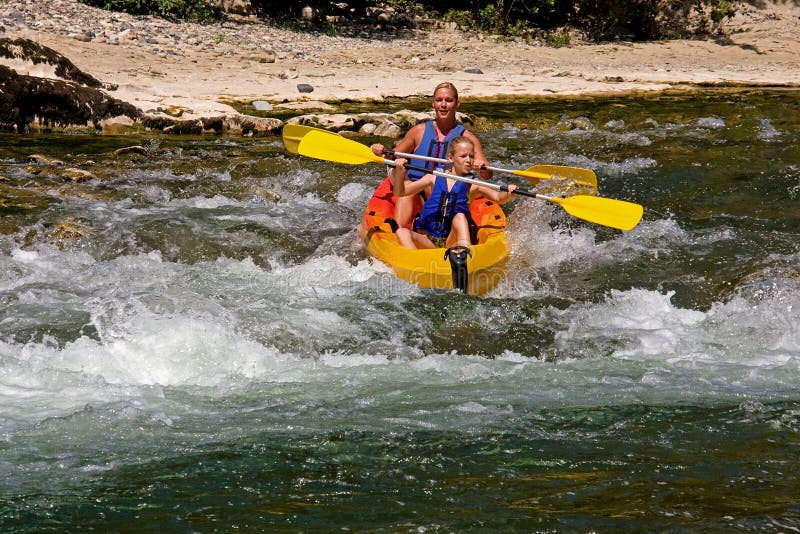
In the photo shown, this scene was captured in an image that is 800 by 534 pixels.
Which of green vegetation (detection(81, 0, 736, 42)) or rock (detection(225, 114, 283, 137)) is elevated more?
green vegetation (detection(81, 0, 736, 42))

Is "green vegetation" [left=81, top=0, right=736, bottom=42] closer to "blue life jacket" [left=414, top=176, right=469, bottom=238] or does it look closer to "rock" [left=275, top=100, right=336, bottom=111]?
"rock" [left=275, top=100, right=336, bottom=111]

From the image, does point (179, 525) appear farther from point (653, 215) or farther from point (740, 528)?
point (653, 215)

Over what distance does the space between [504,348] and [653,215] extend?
278cm

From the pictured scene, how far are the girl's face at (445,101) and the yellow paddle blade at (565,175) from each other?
0.66 m

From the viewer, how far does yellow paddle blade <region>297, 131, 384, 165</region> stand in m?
6.75

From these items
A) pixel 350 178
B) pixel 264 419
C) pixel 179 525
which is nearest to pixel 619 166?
pixel 350 178

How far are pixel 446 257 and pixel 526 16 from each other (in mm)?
12245

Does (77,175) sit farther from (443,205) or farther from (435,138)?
(443,205)

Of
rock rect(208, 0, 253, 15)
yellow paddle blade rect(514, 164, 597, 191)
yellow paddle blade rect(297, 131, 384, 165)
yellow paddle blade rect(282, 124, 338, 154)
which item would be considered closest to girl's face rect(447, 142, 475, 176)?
yellow paddle blade rect(514, 164, 597, 191)

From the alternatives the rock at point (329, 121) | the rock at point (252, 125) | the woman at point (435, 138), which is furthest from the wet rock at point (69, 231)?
the rock at point (329, 121)

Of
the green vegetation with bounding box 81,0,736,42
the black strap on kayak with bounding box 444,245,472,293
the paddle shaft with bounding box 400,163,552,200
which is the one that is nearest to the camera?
the black strap on kayak with bounding box 444,245,472,293

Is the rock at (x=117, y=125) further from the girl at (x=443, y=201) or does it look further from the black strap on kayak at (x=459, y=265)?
the black strap on kayak at (x=459, y=265)

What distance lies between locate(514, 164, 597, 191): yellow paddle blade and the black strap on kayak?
974mm

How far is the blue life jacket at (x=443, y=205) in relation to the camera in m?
6.07
